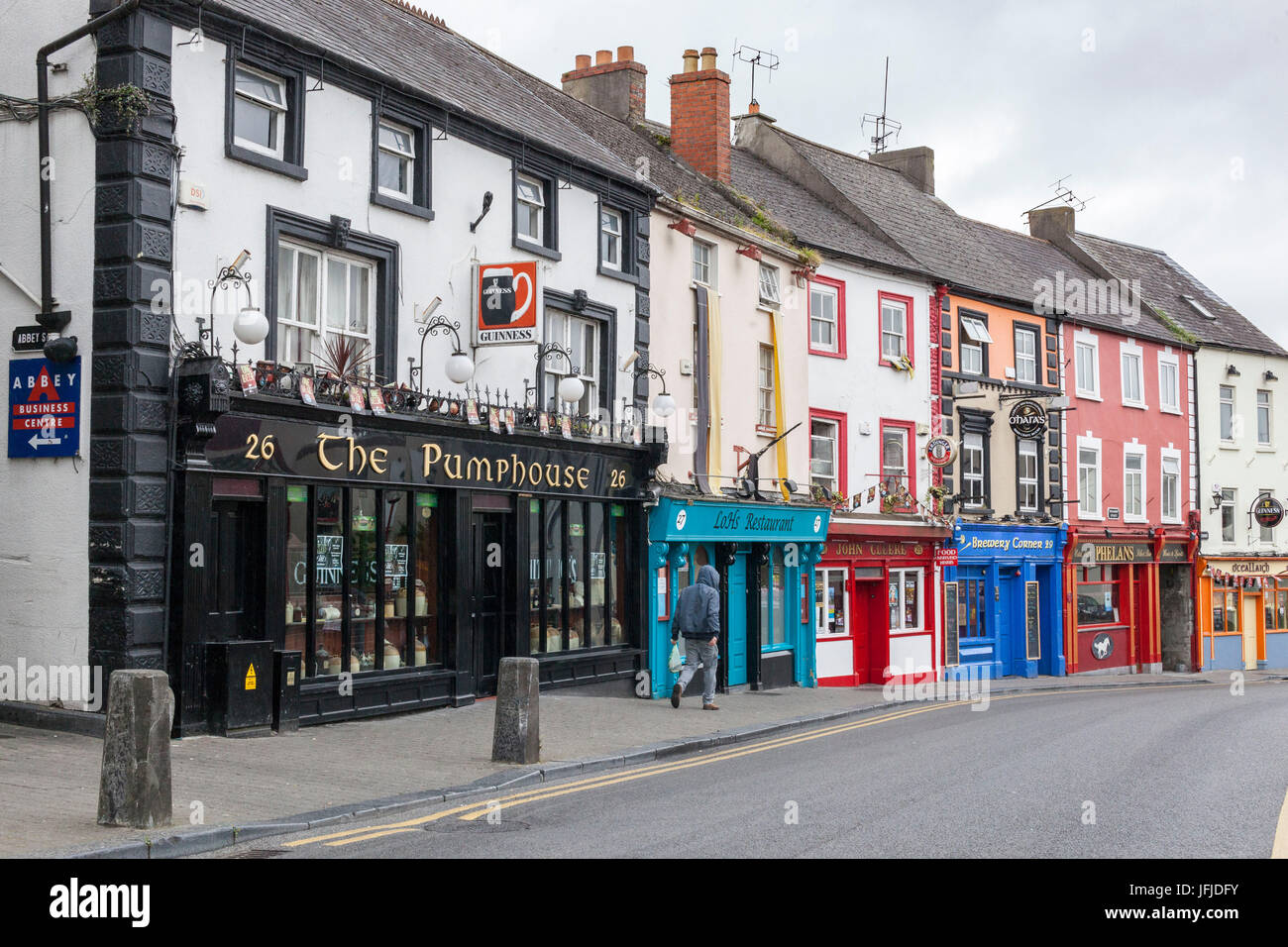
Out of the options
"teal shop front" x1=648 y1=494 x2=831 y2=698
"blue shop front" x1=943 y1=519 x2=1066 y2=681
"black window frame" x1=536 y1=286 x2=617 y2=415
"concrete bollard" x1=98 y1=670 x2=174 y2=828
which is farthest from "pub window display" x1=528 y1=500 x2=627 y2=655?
"blue shop front" x1=943 y1=519 x2=1066 y2=681

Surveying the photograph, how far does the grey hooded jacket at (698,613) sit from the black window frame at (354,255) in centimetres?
525

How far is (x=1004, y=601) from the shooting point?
3172cm

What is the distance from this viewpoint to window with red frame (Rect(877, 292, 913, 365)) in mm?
28109

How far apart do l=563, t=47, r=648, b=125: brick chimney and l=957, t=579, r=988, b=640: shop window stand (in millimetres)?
12990

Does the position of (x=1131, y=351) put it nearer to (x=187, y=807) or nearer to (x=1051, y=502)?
(x=1051, y=502)

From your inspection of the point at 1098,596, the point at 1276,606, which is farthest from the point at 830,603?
the point at 1276,606

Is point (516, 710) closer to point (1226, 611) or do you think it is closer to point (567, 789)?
point (567, 789)

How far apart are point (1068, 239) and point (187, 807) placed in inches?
1390

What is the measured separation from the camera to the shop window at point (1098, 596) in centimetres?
3391

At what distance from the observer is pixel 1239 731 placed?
15719 mm

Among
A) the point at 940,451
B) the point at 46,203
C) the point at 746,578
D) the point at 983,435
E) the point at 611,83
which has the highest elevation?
the point at 611,83

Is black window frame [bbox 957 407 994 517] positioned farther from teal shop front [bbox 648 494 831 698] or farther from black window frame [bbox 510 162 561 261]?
black window frame [bbox 510 162 561 261]

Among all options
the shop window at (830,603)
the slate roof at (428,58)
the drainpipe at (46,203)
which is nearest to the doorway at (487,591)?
the slate roof at (428,58)

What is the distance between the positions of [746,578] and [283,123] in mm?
12142
